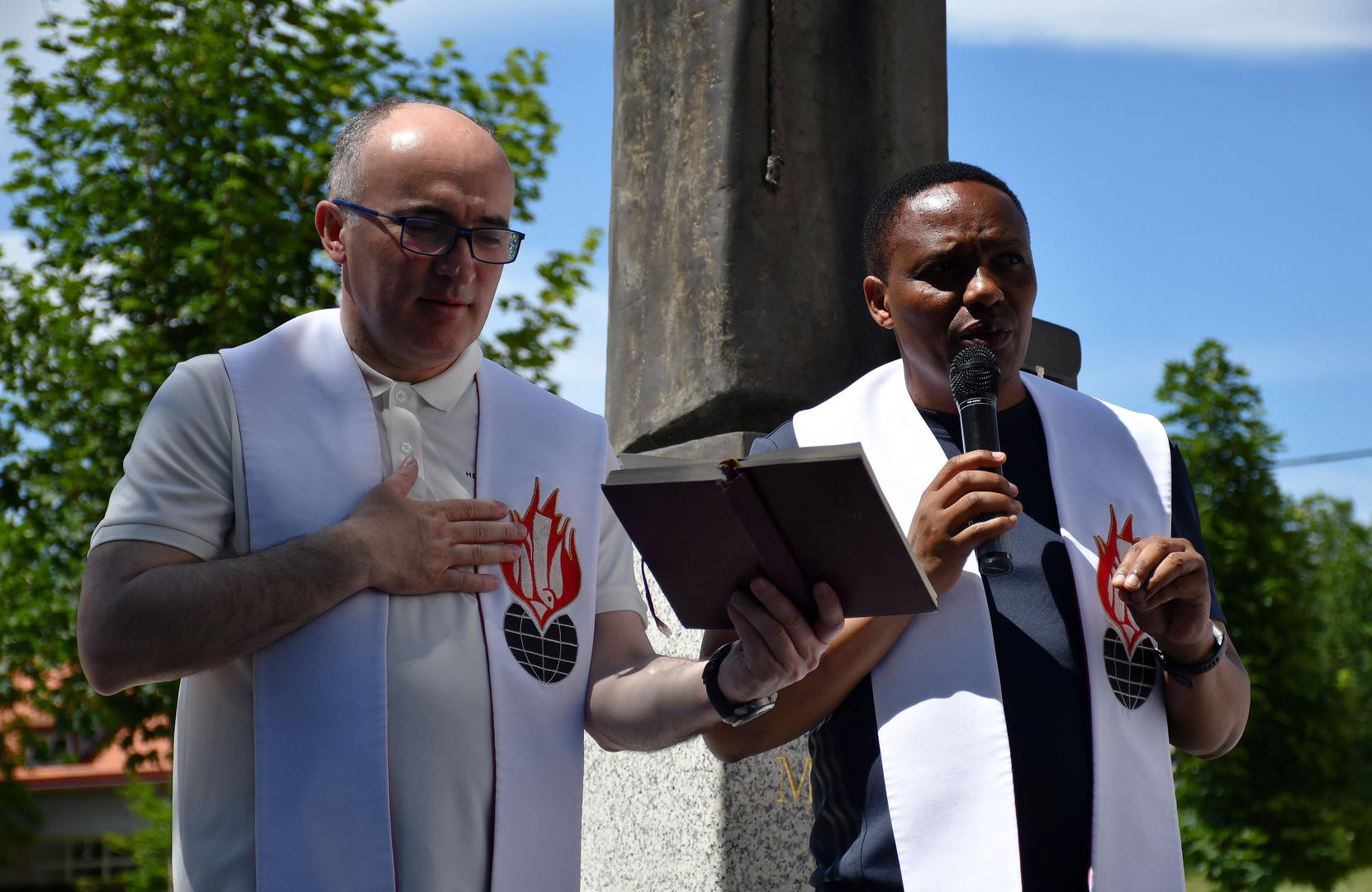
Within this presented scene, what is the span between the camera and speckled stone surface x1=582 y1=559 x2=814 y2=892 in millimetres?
3258

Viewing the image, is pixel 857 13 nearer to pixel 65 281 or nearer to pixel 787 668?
pixel 787 668

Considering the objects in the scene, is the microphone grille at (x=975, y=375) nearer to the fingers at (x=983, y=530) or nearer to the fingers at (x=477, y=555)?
the fingers at (x=983, y=530)

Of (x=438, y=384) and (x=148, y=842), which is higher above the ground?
(x=438, y=384)

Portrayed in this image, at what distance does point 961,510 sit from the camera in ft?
7.45

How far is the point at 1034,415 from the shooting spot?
285 centimetres

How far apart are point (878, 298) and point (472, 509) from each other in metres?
0.90

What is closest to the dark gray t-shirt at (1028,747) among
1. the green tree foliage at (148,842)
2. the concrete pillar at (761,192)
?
the concrete pillar at (761,192)

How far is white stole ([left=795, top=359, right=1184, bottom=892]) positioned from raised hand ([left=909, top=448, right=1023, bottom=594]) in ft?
0.68

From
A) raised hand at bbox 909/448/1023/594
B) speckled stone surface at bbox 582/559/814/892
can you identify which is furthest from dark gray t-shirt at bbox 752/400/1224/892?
speckled stone surface at bbox 582/559/814/892

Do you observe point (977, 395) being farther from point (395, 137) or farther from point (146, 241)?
point (146, 241)

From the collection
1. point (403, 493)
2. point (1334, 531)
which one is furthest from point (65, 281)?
point (1334, 531)

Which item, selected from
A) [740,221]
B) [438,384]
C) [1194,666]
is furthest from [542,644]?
[740,221]

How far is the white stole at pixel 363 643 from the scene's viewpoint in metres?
2.29

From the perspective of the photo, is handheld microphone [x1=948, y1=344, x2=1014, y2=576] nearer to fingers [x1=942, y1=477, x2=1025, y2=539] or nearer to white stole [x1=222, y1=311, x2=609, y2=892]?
fingers [x1=942, y1=477, x2=1025, y2=539]
